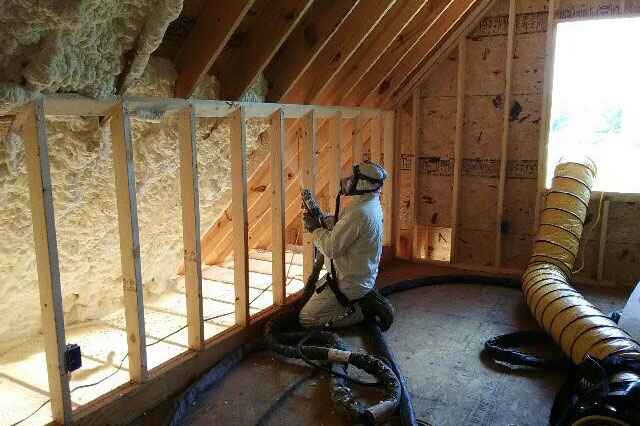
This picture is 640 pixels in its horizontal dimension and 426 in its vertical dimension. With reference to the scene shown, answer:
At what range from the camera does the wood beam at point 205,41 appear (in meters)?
2.29

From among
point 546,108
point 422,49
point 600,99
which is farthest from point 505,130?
point 600,99

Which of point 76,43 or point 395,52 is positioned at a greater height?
point 395,52

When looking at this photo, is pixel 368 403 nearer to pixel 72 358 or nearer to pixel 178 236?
pixel 72 358

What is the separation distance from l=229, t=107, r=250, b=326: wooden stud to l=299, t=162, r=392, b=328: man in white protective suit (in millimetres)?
436

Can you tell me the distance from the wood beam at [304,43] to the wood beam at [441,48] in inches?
68.8

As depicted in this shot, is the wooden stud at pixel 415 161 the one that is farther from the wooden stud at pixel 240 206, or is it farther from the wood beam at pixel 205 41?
the wood beam at pixel 205 41

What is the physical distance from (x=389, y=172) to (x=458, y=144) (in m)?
0.69

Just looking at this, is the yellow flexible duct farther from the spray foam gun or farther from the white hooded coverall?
the spray foam gun

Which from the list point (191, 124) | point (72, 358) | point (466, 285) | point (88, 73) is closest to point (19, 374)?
point (72, 358)

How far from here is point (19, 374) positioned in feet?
10.8

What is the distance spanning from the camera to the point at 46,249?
1.93 m

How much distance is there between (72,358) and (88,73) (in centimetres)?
113

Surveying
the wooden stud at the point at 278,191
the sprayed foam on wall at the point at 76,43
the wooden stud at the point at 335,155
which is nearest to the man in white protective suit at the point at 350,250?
the wooden stud at the point at 278,191

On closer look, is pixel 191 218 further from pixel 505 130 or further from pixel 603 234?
pixel 603 234
